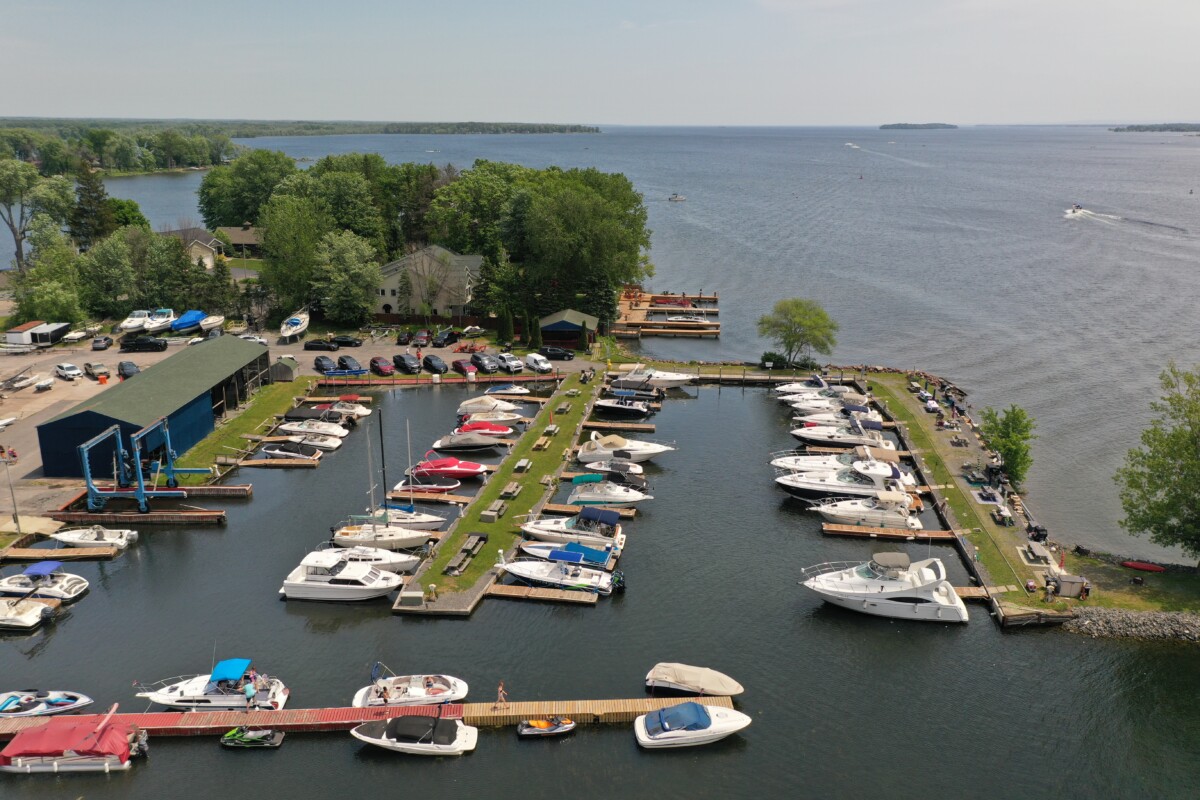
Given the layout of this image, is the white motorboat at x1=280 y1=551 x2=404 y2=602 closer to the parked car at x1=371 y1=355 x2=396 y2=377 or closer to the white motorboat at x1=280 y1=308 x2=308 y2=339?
the parked car at x1=371 y1=355 x2=396 y2=377

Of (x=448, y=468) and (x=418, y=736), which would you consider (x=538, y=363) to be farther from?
(x=418, y=736)

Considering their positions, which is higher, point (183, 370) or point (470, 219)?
point (470, 219)

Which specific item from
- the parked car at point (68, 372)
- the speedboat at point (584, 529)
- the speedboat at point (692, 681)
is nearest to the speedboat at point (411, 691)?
the speedboat at point (692, 681)

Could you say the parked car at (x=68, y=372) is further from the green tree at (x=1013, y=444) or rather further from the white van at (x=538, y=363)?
the green tree at (x=1013, y=444)

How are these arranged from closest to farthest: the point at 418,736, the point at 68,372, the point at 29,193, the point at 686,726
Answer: the point at 418,736 → the point at 686,726 → the point at 68,372 → the point at 29,193

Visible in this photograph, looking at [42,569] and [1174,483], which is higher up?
[1174,483]

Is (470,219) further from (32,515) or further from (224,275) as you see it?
(32,515)

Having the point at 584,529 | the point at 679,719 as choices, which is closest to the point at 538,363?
the point at 584,529

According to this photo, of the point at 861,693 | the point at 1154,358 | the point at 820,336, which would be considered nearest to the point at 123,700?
the point at 861,693
